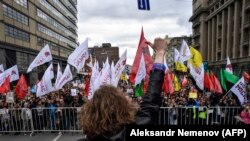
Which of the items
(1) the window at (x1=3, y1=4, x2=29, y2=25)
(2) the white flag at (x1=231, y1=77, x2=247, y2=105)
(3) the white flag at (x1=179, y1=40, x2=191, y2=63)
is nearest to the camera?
(2) the white flag at (x1=231, y1=77, x2=247, y2=105)

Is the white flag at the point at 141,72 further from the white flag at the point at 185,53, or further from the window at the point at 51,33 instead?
the window at the point at 51,33

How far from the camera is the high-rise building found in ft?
122

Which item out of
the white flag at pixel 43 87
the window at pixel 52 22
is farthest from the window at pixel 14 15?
the white flag at pixel 43 87

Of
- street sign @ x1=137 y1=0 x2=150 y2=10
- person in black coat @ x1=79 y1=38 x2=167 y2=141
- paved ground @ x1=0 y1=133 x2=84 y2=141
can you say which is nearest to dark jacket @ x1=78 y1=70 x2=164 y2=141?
person in black coat @ x1=79 y1=38 x2=167 y2=141

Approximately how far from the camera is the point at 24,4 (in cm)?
4450

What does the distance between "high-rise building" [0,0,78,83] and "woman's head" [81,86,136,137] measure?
35.1m

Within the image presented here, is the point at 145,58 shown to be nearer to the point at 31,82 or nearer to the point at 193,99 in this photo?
the point at 193,99

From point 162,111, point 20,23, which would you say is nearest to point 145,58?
point 162,111

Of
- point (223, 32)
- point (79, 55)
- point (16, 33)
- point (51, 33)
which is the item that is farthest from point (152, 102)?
point (223, 32)

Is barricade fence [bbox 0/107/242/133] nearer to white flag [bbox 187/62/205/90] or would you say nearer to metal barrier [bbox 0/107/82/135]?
metal barrier [bbox 0/107/82/135]

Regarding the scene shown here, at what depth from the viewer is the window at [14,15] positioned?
3723cm

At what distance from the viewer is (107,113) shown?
2230 mm

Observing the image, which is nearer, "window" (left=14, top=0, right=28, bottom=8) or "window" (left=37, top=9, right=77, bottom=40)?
"window" (left=14, top=0, right=28, bottom=8)

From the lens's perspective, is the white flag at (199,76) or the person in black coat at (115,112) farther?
the white flag at (199,76)
